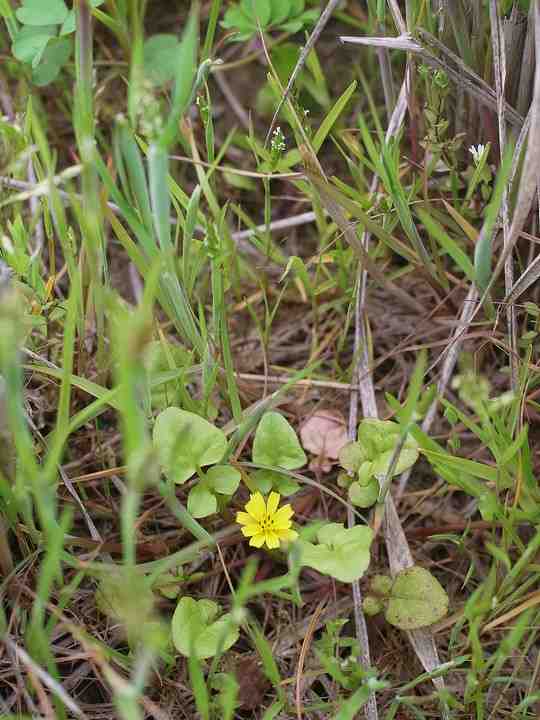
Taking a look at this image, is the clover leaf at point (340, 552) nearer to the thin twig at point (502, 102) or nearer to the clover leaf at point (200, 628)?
the clover leaf at point (200, 628)

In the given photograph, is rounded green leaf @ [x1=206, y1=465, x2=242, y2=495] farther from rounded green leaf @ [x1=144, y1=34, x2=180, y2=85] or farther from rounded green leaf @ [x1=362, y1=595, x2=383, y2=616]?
rounded green leaf @ [x1=144, y1=34, x2=180, y2=85]

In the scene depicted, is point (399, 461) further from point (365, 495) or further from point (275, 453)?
point (275, 453)

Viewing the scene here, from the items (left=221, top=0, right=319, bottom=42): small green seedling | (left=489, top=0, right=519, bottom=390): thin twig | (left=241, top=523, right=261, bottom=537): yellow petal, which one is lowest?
(left=241, top=523, right=261, bottom=537): yellow petal

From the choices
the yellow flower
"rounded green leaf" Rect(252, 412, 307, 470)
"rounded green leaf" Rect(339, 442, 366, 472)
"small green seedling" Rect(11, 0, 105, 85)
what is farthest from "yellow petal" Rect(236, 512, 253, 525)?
"small green seedling" Rect(11, 0, 105, 85)

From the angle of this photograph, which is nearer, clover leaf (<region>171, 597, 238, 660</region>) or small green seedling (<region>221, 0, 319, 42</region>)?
clover leaf (<region>171, 597, 238, 660</region>)

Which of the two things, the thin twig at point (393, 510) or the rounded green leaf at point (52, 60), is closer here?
the thin twig at point (393, 510)

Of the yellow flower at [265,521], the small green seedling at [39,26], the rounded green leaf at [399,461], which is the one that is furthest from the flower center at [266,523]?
the small green seedling at [39,26]

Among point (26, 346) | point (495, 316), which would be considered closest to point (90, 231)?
point (26, 346)
